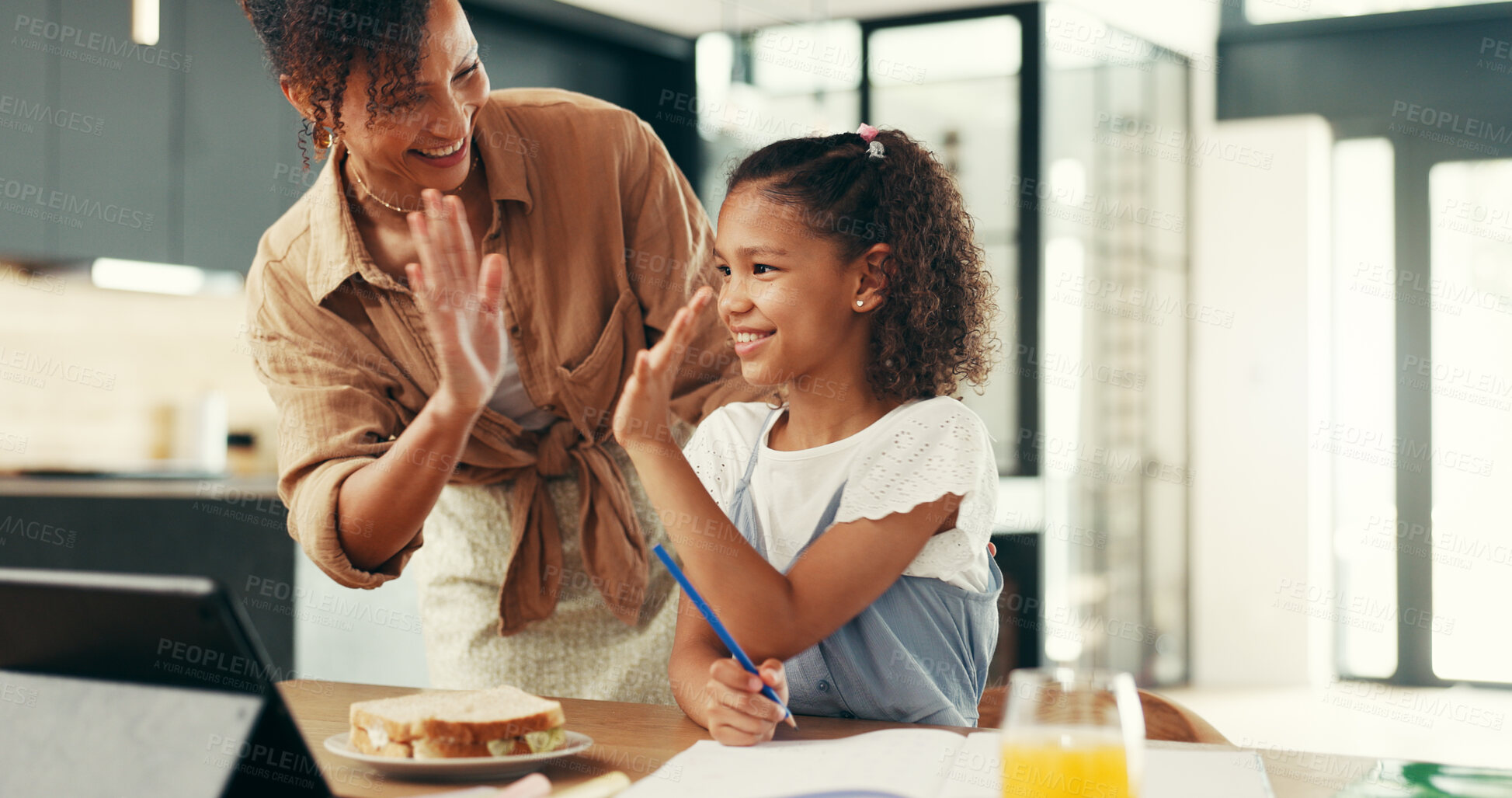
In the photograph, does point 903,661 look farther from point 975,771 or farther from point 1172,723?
point 975,771

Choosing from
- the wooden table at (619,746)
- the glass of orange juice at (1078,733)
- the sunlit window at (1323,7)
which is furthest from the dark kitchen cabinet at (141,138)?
the sunlit window at (1323,7)

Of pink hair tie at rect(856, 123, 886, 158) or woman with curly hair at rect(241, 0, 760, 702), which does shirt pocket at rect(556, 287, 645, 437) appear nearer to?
woman with curly hair at rect(241, 0, 760, 702)

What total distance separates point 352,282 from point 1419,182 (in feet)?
15.7

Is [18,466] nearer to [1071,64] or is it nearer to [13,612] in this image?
[13,612]

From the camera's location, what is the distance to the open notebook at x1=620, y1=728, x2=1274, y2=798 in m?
0.84

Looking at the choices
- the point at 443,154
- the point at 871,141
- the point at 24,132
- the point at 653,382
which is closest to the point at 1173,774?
the point at 653,382

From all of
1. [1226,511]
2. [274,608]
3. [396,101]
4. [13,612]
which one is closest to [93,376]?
[274,608]

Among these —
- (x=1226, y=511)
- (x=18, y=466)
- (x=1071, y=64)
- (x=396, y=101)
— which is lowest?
(x=1226, y=511)

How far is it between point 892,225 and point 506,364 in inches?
22.1

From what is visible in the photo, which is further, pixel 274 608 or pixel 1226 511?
pixel 1226 511

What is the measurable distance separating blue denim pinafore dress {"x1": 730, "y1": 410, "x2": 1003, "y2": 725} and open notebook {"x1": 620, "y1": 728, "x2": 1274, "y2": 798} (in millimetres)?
297

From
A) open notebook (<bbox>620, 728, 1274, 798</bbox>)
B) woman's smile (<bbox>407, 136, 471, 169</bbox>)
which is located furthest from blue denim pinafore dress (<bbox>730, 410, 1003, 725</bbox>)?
woman's smile (<bbox>407, 136, 471, 169</bbox>)

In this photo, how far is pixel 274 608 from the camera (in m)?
3.04

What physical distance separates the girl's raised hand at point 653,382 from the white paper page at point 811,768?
0.31 meters
